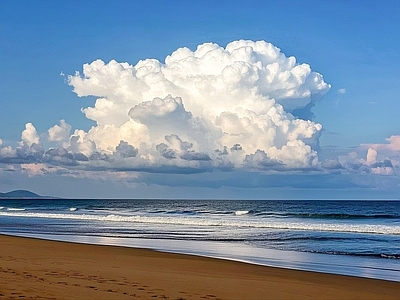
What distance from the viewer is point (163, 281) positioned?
12.2m

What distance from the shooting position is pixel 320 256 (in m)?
20.9

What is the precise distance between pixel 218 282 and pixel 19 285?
4758 mm

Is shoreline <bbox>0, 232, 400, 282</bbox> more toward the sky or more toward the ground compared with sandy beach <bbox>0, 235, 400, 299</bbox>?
more toward the ground

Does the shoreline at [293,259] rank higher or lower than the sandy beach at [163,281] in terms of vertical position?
lower

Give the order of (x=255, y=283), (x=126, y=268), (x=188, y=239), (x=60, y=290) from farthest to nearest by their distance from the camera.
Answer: (x=188, y=239) < (x=126, y=268) < (x=255, y=283) < (x=60, y=290)

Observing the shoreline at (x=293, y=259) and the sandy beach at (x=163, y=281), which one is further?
the shoreline at (x=293, y=259)

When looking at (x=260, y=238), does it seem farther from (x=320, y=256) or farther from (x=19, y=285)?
(x=19, y=285)

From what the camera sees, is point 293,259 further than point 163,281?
Yes

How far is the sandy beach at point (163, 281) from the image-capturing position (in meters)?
10.5

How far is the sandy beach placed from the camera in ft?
34.5

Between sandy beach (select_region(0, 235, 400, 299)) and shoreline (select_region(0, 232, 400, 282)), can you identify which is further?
shoreline (select_region(0, 232, 400, 282))

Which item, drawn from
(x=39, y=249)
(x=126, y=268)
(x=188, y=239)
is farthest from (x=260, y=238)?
(x=126, y=268)

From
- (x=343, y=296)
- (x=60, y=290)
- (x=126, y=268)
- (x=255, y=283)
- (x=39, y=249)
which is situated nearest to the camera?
(x=60, y=290)

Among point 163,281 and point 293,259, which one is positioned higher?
point 163,281
